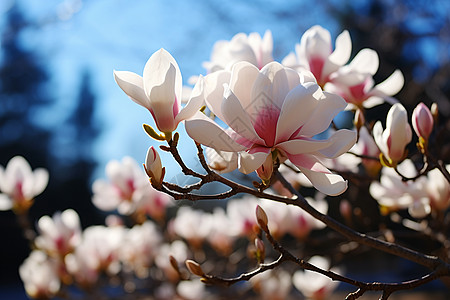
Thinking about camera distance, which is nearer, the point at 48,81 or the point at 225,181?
the point at 225,181

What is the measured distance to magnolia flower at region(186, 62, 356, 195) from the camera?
1.78ft

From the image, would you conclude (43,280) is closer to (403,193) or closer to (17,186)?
(17,186)

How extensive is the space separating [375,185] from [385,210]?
0.15m

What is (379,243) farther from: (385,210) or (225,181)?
(385,210)

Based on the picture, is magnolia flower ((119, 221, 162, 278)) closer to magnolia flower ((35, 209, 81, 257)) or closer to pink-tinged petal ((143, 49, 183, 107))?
magnolia flower ((35, 209, 81, 257))

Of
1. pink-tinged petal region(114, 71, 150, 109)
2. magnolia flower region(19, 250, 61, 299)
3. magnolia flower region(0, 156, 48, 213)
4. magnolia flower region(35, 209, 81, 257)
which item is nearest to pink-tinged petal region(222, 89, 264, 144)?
pink-tinged petal region(114, 71, 150, 109)

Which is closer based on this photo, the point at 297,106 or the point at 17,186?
the point at 297,106

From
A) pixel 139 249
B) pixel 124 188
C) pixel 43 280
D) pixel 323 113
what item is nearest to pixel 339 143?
pixel 323 113

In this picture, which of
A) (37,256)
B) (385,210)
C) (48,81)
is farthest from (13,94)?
(385,210)

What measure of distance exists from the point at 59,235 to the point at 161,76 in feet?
3.93

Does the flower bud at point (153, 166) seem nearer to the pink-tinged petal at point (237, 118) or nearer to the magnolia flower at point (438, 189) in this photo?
the pink-tinged petal at point (237, 118)

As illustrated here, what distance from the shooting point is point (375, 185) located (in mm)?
1040

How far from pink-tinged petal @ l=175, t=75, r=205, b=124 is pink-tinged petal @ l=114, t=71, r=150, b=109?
52 mm

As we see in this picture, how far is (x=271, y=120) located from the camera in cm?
57
